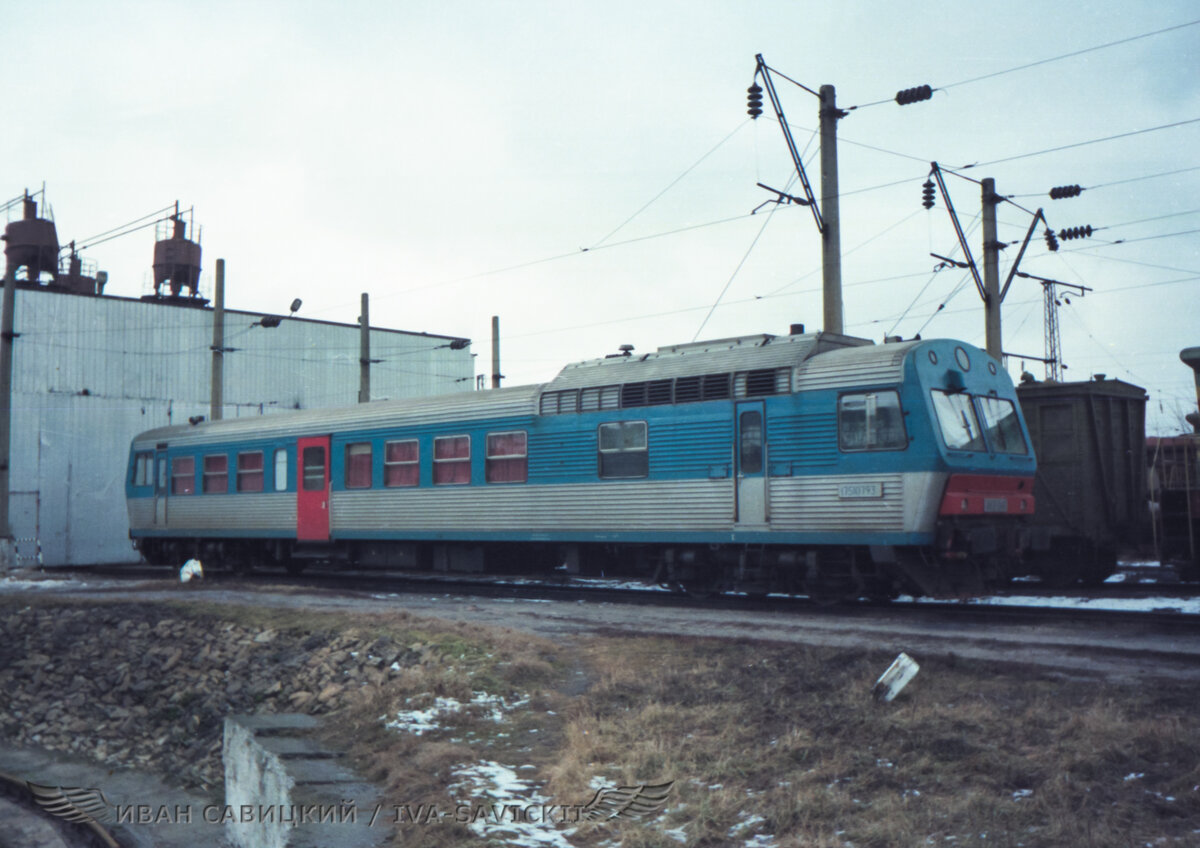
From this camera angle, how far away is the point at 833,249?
16469 millimetres

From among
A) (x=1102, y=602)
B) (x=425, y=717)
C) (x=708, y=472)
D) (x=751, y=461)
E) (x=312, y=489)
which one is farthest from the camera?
(x=312, y=489)

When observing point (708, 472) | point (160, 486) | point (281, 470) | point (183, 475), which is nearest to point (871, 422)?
point (708, 472)

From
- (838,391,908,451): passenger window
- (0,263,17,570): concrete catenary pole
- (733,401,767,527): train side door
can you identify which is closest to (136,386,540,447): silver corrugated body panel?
(0,263,17,570): concrete catenary pole

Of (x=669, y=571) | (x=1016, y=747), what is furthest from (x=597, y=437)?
(x=1016, y=747)

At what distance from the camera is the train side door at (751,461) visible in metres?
13.9

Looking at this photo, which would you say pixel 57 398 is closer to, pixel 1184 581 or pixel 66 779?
pixel 66 779

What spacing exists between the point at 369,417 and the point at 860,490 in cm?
1039

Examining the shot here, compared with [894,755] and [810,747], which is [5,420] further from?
[894,755]

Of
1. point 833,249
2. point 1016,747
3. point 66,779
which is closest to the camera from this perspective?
point 1016,747

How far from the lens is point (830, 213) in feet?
54.3

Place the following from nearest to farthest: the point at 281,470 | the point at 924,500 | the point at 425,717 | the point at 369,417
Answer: the point at 425,717
the point at 924,500
the point at 369,417
the point at 281,470

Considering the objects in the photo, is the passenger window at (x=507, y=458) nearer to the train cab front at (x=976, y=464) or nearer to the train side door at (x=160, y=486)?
the train cab front at (x=976, y=464)

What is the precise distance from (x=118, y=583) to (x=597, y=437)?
36.2ft

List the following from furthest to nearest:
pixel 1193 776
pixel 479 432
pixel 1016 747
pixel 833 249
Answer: pixel 479 432, pixel 833 249, pixel 1016 747, pixel 1193 776
